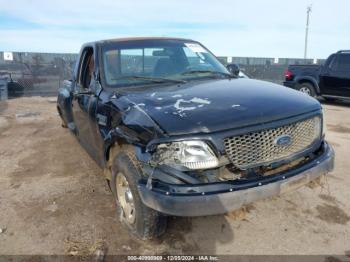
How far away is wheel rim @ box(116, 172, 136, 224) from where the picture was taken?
333 centimetres

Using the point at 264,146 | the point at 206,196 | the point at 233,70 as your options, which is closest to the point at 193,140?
the point at 206,196

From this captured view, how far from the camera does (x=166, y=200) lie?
270 centimetres

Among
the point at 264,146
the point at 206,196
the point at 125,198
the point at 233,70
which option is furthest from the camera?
the point at 233,70

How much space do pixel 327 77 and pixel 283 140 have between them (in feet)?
32.2

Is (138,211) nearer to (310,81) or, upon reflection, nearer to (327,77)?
(327,77)

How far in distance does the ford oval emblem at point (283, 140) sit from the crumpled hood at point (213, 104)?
0.18 metres

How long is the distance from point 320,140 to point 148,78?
1.98 m

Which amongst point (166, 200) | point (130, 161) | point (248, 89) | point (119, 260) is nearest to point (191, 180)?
point (166, 200)

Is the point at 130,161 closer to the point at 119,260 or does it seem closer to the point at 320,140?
the point at 119,260

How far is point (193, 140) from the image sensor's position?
275cm

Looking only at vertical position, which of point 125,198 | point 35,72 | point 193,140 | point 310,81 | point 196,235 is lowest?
point 196,235

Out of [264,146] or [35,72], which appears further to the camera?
[35,72]

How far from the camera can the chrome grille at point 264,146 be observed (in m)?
2.85

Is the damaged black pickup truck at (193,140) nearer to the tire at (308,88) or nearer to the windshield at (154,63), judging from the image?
the windshield at (154,63)
